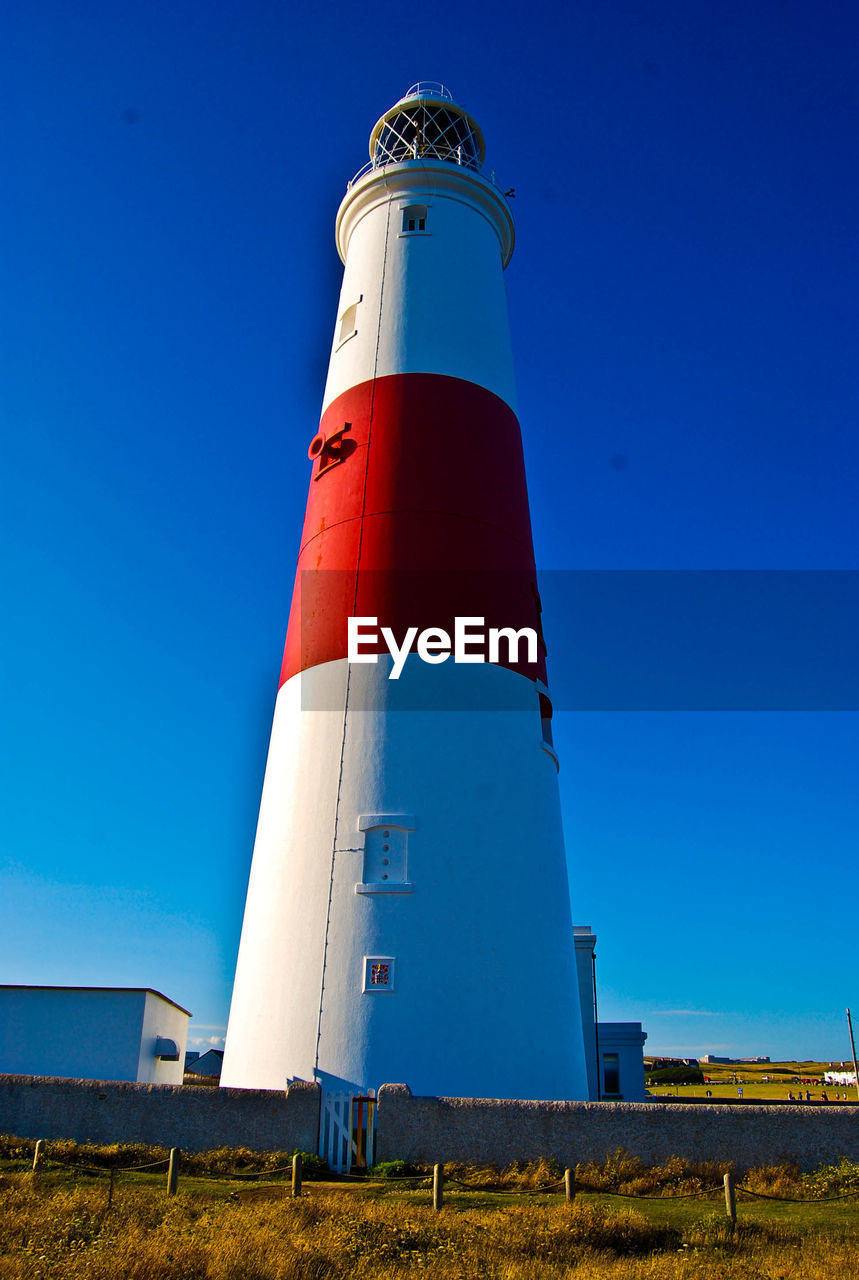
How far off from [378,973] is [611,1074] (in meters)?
14.1

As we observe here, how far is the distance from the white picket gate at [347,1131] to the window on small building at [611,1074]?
14.0 meters

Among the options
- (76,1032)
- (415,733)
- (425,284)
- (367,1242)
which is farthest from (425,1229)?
(425,284)

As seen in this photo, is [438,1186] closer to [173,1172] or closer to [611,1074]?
[173,1172]

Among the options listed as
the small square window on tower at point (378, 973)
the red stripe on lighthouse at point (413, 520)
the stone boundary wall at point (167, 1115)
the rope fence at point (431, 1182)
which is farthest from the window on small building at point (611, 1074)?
the stone boundary wall at point (167, 1115)

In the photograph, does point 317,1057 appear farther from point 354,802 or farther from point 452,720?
point 452,720

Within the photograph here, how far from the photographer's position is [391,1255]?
8000 mm

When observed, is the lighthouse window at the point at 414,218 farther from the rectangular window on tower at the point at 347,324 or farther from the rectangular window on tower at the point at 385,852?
the rectangular window on tower at the point at 385,852

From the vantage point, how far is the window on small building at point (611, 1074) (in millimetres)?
24725

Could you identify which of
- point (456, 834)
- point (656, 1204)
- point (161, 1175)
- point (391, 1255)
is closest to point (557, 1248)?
point (391, 1255)

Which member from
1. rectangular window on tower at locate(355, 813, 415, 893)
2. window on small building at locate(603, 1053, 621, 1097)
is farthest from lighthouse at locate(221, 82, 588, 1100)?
window on small building at locate(603, 1053, 621, 1097)

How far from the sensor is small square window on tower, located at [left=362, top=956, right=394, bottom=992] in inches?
528

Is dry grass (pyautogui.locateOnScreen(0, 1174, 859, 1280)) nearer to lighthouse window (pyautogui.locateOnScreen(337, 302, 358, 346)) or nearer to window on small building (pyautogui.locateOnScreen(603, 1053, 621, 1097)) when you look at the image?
lighthouse window (pyautogui.locateOnScreen(337, 302, 358, 346))

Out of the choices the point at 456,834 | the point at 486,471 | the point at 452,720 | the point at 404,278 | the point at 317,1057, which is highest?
the point at 404,278

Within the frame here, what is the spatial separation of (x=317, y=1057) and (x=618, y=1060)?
46.4 ft
